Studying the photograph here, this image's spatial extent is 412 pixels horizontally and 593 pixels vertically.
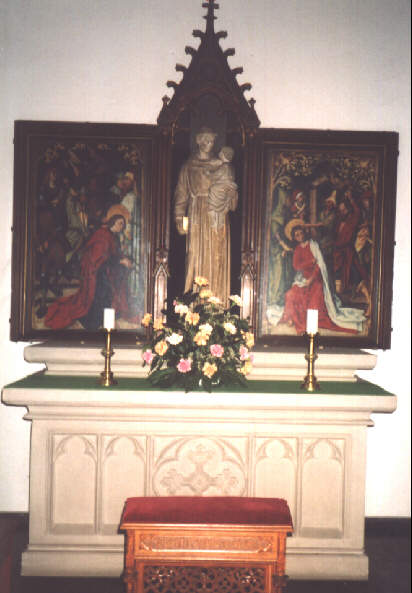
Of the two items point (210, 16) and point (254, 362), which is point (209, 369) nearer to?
point (254, 362)

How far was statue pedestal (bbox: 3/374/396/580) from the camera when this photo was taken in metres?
3.30

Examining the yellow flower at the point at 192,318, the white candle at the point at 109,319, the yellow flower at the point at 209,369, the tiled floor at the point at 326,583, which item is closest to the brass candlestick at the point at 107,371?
A: the white candle at the point at 109,319

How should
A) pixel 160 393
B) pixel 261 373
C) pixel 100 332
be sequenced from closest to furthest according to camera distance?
pixel 160 393
pixel 261 373
pixel 100 332

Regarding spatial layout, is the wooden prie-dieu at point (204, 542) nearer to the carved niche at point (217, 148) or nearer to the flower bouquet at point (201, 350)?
the flower bouquet at point (201, 350)

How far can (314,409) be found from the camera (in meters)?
3.29

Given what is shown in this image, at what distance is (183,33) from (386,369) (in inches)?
122

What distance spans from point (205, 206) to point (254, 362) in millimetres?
1240

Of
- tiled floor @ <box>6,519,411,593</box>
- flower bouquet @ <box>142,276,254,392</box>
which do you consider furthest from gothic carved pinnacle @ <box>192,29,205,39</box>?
tiled floor @ <box>6,519,411,593</box>

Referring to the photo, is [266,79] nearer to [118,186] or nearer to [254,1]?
[254,1]

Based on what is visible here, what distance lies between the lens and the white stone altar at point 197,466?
3.30 metres

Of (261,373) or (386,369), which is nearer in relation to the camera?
(261,373)

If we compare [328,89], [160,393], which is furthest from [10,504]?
[328,89]

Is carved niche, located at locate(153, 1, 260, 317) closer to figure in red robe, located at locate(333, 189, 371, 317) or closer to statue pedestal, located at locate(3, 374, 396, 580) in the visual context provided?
figure in red robe, located at locate(333, 189, 371, 317)

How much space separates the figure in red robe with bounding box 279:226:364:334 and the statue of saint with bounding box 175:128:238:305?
1.81ft
